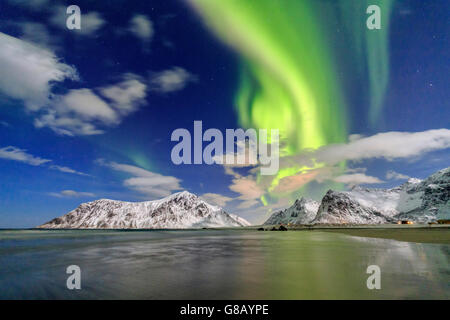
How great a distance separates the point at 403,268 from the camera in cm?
1405

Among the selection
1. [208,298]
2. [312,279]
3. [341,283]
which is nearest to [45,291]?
[208,298]
